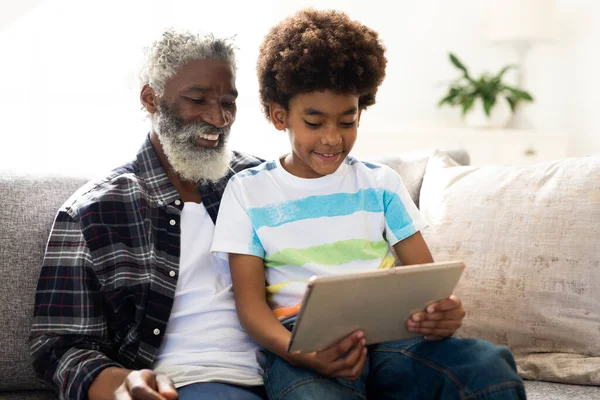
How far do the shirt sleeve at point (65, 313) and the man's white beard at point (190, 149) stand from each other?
286 millimetres

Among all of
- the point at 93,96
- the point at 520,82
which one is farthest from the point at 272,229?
the point at 520,82

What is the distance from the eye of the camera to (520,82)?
4.52 metres

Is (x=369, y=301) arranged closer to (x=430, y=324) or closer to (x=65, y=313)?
(x=430, y=324)

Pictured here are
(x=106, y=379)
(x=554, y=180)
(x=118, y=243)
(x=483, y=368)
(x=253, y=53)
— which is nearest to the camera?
(x=483, y=368)

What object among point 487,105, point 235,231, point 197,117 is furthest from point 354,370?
point 487,105

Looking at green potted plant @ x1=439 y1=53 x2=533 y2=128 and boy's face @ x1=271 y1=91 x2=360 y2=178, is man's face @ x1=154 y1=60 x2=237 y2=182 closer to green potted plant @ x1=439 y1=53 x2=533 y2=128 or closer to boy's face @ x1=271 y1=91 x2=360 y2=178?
boy's face @ x1=271 y1=91 x2=360 y2=178

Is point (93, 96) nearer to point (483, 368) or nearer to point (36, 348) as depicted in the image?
point (36, 348)

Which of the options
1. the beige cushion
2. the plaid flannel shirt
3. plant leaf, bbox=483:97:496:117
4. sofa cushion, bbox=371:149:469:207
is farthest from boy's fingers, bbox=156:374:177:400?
plant leaf, bbox=483:97:496:117

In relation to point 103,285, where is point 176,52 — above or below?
above

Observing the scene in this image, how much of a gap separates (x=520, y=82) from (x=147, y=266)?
3502 millimetres

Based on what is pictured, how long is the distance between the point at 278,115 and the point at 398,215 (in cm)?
34

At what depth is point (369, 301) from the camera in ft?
4.06

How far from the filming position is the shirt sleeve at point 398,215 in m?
1.59

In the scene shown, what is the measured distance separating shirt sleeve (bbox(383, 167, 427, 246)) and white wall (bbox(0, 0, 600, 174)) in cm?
158
